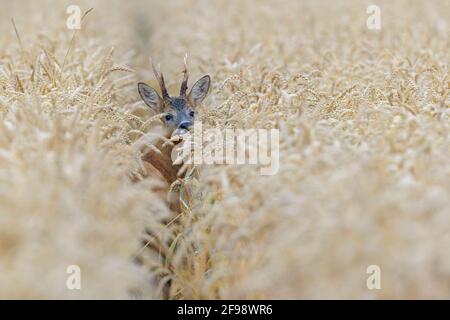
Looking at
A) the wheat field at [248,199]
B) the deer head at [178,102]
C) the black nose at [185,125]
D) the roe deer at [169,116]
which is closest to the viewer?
the wheat field at [248,199]

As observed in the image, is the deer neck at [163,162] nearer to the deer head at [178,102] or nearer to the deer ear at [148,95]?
the deer head at [178,102]

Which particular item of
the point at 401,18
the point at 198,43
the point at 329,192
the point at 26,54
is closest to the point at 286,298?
the point at 329,192

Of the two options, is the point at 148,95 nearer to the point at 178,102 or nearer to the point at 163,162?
the point at 178,102

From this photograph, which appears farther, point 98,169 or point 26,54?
point 26,54

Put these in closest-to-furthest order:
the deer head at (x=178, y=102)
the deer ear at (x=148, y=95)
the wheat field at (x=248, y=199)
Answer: the wheat field at (x=248, y=199)
the deer head at (x=178, y=102)
the deer ear at (x=148, y=95)

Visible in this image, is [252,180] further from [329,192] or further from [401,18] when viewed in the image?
[401,18]

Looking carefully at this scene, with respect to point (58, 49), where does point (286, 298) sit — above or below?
below

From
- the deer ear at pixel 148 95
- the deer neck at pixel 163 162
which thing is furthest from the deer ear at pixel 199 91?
the deer neck at pixel 163 162

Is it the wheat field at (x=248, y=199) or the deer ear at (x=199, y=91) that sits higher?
the deer ear at (x=199, y=91)
